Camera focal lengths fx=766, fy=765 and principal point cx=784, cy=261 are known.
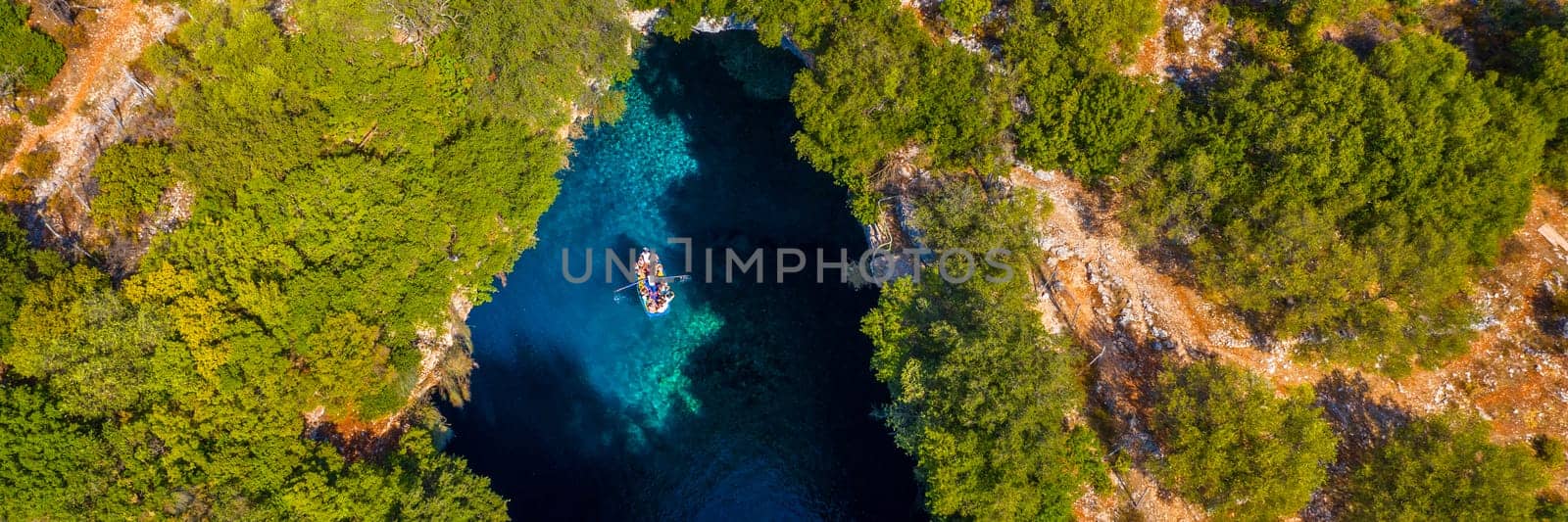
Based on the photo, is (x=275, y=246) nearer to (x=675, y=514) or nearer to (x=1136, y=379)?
(x=675, y=514)

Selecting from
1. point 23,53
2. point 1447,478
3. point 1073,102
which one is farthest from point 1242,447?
point 23,53

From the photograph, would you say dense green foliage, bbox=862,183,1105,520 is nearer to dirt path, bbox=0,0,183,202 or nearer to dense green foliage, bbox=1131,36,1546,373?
dense green foliage, bbox=1131,36,1546,373

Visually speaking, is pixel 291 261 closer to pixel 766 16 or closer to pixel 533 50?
pixel 533 50

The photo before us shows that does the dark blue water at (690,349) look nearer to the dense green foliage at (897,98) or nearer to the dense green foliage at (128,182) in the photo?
the dense green foliage at (897,98)

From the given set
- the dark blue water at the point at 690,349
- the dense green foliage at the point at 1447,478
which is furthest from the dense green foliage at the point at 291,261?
the dense green foliage at the point at 1447,478

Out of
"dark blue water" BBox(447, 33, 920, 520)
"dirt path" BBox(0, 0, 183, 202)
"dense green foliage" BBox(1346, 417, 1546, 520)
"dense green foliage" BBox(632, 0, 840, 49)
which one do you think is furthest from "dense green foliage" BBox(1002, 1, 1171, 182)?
"dirt path" BBox(0, 0, 183, 202)
